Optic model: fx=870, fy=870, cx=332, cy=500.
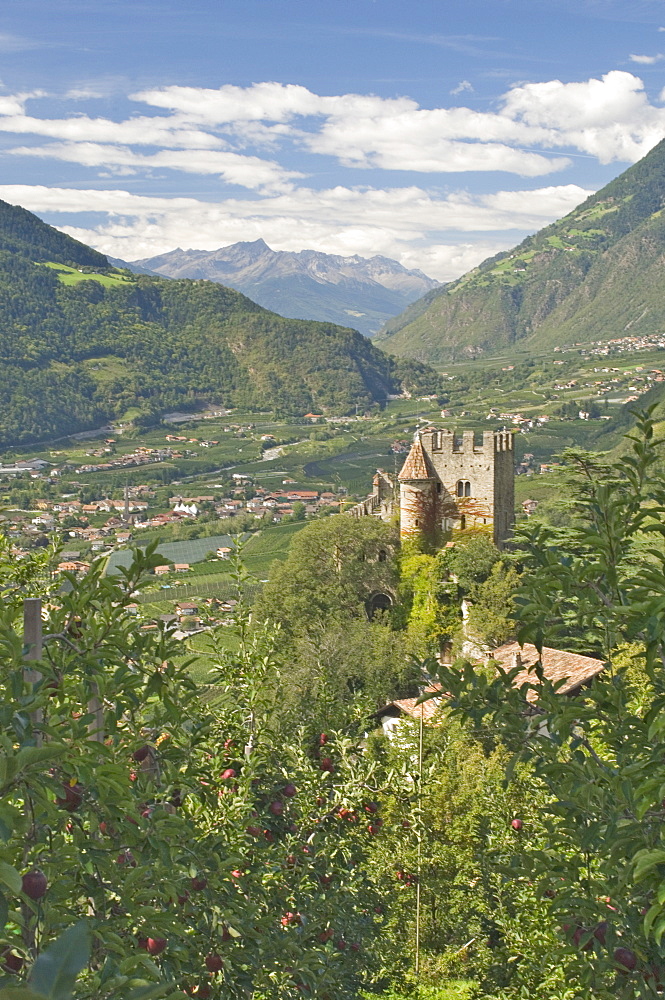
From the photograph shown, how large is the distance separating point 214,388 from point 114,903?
582ft

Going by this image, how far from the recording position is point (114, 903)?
4.05 metres

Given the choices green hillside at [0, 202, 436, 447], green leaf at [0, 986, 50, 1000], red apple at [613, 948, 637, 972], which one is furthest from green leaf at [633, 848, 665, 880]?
green hillside at [0, 202, 436, 447]

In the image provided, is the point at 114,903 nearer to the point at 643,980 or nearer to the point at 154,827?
the point at 154,827

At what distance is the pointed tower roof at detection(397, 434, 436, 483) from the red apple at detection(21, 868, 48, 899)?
2528cm

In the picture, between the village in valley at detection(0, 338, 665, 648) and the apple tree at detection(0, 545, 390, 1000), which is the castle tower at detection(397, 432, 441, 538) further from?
the apple tree at detection(0, 545, 390, 1000)

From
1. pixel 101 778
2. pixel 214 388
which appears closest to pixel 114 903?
pixel 101 778

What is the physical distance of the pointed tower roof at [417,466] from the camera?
28047 millimetres

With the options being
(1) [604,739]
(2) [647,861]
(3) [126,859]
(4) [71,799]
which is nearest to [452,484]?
(1) [604,739]

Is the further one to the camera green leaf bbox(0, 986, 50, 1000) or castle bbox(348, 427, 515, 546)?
castle bbox(348, 427, 515, 546)

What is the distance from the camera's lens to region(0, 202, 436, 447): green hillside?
15838cm

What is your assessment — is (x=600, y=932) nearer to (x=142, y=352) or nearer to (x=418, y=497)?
(x=418, y=497)

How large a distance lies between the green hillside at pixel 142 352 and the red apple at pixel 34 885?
493 feet

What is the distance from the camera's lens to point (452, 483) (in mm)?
28734

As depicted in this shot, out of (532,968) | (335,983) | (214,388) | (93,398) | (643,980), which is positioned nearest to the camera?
(643,980)
